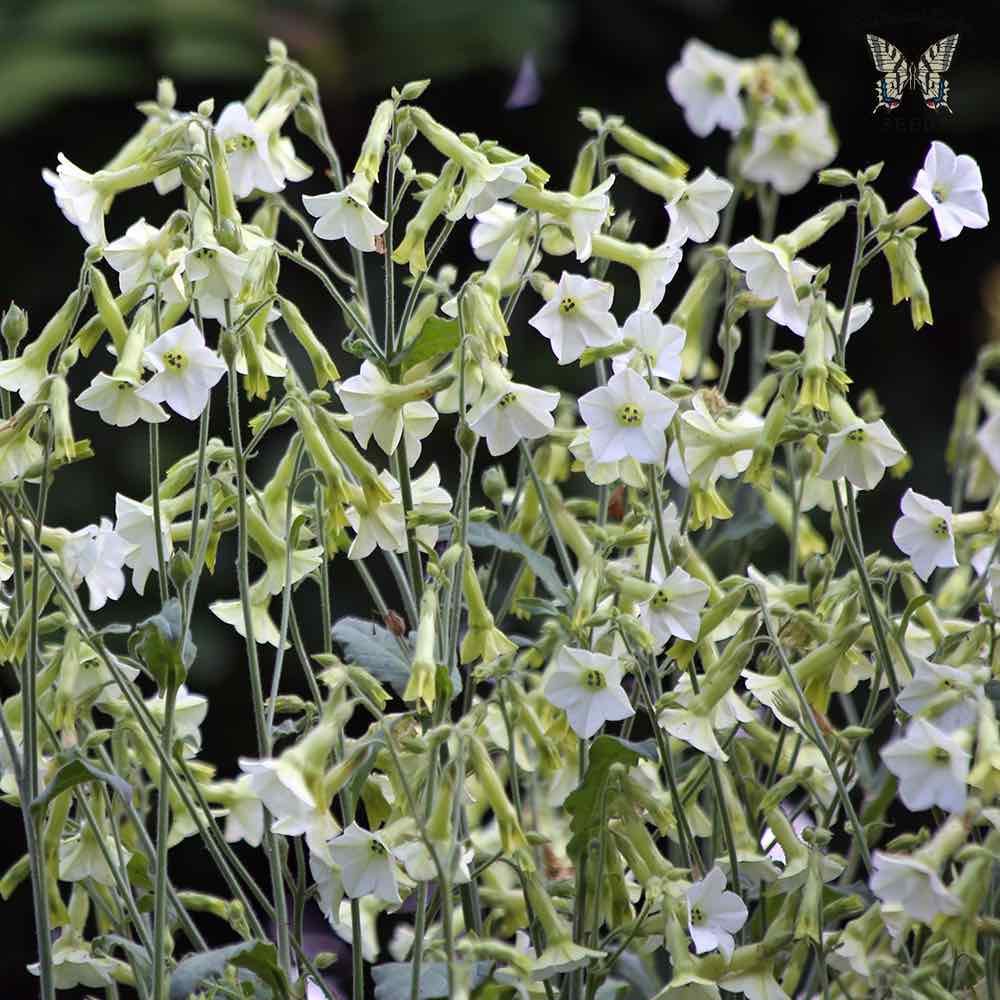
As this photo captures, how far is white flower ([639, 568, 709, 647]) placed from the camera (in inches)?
35.2

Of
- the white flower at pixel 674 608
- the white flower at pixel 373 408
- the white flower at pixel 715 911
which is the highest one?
the white flower at pixel 373 408

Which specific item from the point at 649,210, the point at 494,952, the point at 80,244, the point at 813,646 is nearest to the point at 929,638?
the point at 813,646

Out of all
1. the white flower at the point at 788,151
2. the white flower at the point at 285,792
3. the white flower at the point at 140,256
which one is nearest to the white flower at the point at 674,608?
the white flower at the point at 285,792

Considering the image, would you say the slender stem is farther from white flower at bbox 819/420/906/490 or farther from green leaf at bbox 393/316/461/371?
white flower at bbox 819/420/906/490

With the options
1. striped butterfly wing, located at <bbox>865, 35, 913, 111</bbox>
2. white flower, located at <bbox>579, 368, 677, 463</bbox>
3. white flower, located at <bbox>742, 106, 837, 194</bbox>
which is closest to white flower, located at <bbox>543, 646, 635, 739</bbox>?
white flower, located at <bbox>579, 368, 677, 463</bbox>

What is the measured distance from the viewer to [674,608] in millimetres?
901

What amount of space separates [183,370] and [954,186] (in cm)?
46

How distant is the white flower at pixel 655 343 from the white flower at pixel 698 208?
62 millimetres

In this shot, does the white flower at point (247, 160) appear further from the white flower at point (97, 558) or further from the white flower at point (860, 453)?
the white flower at point (860, 453)

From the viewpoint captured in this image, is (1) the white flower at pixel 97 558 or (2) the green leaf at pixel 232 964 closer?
(2) the green leaf at pixel 232 964

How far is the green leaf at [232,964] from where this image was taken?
0.83m

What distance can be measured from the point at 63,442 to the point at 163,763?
174mm

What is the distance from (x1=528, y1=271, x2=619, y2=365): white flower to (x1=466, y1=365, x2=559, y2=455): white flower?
0.04 meters

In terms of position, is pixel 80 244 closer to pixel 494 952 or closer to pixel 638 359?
pixel 638 359
